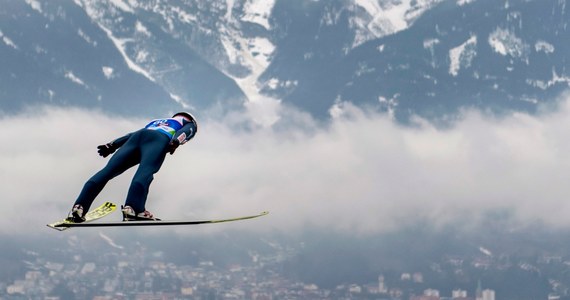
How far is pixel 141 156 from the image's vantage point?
103 ft

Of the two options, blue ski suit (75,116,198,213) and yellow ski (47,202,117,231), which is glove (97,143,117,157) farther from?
yellow ski (47,202,117,231)

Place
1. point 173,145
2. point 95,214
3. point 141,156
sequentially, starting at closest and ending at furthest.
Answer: point 141,156 < point 173,145 < point 95,214

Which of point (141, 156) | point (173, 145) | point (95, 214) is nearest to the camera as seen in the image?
point (141, 156)

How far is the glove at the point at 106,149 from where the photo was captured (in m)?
31.7

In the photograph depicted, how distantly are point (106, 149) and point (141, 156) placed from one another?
1.06 meters

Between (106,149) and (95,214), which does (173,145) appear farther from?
(95,214)

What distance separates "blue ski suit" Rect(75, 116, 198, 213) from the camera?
100 feet

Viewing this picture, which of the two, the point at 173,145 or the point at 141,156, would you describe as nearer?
the point at 141,156

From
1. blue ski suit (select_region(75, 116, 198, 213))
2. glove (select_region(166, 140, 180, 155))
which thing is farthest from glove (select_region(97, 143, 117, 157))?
glove (select_region(166, 140, 180, 155))

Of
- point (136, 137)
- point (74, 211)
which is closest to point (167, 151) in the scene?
point (136, 137)

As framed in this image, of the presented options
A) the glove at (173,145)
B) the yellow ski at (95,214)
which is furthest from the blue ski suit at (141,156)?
the yellow ski at (95,214)

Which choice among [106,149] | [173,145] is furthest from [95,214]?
[173,145]

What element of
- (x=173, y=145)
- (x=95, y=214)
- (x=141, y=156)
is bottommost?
(x=95, y=214)

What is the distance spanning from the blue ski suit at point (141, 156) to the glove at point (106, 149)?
0.07 meters
